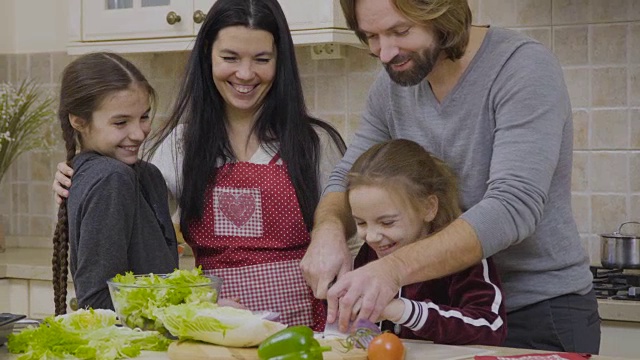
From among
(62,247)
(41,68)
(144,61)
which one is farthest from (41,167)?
(62,247)

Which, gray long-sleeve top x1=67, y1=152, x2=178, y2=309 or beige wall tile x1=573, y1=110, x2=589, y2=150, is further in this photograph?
beige wall tile x1=573, y1=110, x2=589, y2=150

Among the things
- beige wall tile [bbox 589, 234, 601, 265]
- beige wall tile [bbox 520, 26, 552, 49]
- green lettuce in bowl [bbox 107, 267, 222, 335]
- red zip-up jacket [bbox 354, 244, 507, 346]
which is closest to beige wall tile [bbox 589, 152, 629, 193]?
beige wall tile [bbox 589, 234, 601, 265]

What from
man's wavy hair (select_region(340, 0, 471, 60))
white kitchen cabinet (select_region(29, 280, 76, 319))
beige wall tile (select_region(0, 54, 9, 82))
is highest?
beige wall tile (select_region(0, 54, 9, 82))

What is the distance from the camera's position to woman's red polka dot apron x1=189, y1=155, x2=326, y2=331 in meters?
2.25

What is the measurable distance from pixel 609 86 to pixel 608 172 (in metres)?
0.25

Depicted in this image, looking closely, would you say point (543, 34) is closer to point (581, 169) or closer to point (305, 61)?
point (581, 169)

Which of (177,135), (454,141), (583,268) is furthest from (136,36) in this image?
(583,268)

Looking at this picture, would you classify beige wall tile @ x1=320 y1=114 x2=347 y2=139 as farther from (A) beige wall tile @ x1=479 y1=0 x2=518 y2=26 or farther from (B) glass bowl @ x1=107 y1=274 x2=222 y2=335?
(B) glass bowl @ x1=107 y1=274 x2=222 y2=335

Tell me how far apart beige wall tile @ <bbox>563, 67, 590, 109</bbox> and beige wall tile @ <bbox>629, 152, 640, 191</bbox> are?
8.0 inches

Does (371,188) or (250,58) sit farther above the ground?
(250,58)

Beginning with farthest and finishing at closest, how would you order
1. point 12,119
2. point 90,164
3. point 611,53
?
point 12,119 → point 611,53 → point 90,164

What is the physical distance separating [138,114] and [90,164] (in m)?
0.16

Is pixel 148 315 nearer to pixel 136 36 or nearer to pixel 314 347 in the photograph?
pixel 314 347

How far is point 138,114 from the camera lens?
223 centimetres
